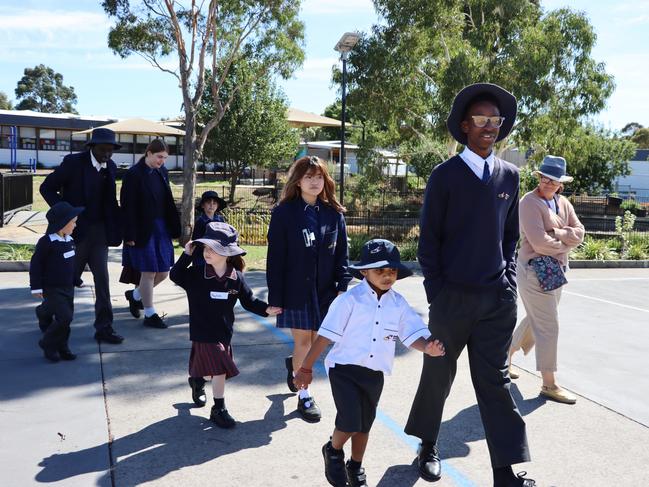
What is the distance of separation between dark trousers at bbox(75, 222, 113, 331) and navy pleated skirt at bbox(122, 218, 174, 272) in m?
0.56

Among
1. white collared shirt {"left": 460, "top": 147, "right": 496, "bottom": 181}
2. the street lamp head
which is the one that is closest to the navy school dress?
white collared shirt {"left": 460, "top": 147, "right": 496, "bottom": 181}

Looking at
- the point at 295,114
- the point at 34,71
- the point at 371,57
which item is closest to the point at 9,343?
the point at 371,57

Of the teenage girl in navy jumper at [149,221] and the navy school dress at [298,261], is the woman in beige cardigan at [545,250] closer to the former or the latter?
the navy school dress at [298,261]

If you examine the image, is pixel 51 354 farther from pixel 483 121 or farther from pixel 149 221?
pixel 483 121

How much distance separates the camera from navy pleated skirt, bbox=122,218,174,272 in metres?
6.45

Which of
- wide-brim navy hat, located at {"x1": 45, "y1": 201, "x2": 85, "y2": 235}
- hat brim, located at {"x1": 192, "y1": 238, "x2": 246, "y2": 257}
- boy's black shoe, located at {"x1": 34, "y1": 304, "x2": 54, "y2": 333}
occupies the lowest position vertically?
boy's black shoe, located at {"x1": 34, "y1": 304, "x2": 54, "y2": 333}

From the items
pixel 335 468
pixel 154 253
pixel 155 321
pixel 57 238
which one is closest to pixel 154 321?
pixel 155 321

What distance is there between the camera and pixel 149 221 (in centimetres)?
645

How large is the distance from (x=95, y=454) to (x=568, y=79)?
630 inches

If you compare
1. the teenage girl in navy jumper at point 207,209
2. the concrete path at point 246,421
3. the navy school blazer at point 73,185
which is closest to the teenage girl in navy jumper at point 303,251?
the concrete path at point 246,421

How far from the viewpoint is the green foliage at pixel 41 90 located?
90.6 meters

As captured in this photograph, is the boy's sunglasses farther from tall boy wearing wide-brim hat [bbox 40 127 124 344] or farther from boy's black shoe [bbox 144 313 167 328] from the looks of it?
boy's black shoe [bbox 144 313 167 328]

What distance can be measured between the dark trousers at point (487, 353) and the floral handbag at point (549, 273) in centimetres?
147

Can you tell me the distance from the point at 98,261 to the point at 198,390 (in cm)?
199
